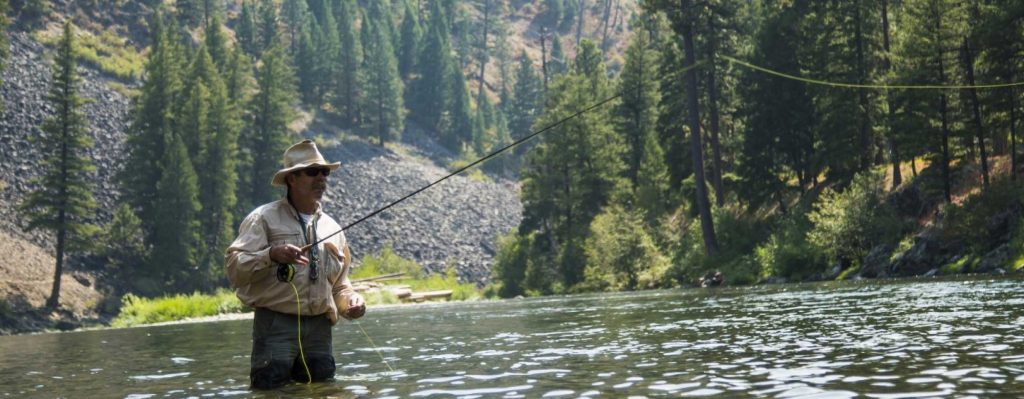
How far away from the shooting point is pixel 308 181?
9.04m

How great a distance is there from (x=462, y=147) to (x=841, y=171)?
282 feet

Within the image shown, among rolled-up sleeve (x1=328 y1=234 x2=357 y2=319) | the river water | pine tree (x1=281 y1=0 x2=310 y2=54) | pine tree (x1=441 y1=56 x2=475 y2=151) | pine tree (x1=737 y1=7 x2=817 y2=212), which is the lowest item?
the river water

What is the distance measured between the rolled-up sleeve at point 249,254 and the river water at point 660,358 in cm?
104

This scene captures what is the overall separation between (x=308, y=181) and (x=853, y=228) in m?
29.5

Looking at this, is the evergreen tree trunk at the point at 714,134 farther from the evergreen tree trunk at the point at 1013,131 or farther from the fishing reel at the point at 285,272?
the fishing reel at the point at 285,272

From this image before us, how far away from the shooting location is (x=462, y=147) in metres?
128

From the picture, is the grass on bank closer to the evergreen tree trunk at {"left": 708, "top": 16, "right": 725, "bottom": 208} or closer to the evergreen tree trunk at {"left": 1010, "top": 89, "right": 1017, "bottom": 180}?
the evergreen tree trunk at {"left": 708, "top": 16, "right": 725, "bottom": 208}

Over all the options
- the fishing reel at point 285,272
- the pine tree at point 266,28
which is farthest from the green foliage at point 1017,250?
the pine tree at point 266,28

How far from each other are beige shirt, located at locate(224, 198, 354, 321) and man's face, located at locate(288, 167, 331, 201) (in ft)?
0.50

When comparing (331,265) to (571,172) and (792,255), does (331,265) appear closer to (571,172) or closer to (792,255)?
(792,255)

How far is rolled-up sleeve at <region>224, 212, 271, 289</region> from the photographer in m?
8.41

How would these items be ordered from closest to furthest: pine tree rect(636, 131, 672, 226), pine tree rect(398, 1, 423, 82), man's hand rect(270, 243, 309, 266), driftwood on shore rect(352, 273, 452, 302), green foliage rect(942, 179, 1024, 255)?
man's hand rect(270, 243, 309, 266) < green foliage rect(942, 179, 1024, 255) < driftwood on shore rect(352, 273, 452, 302) < pine tree rect(636, 131, 672, 226) < pine tree rect(398, 1, 423, 82)

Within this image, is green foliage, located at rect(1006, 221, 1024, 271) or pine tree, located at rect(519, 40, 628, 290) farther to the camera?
pine tree, located at rect(519, 40, 628, 290)

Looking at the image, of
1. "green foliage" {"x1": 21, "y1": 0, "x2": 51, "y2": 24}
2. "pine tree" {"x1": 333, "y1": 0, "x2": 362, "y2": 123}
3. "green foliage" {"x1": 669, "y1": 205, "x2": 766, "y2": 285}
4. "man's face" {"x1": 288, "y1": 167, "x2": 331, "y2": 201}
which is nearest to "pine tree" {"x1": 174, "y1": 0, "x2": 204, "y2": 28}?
"pine tree" {"x1": 333, "y1": 0, "x2": 362, "y2": 123}
